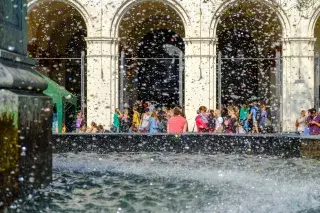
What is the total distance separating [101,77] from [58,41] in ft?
17.2

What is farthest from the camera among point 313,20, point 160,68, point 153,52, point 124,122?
point 153,52

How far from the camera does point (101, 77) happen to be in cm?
1925

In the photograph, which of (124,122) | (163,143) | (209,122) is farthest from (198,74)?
(163,143)

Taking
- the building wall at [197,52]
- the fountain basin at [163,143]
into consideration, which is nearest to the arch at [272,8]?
the building wall at [197,52]

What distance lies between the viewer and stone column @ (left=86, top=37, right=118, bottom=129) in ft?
62.9

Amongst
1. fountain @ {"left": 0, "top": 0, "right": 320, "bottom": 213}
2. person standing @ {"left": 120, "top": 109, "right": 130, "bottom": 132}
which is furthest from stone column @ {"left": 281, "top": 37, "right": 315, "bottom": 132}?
fountain @ {"left": 0, "top": 0, "right": 320, "bottom": 213}

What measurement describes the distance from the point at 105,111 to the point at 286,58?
17.4ft

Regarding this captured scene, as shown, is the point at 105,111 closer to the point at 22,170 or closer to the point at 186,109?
the point at 186,109

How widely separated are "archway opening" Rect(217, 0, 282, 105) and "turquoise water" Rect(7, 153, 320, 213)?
17267 millimetres

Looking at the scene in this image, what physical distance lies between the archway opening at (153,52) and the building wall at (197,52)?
256 cm

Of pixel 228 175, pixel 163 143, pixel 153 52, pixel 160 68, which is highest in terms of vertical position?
pixel 153 52

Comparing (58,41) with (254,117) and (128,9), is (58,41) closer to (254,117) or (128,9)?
(128,9)

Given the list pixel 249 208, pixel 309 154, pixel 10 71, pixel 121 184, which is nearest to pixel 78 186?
pixel 121 184

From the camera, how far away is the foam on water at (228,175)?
345 cm
